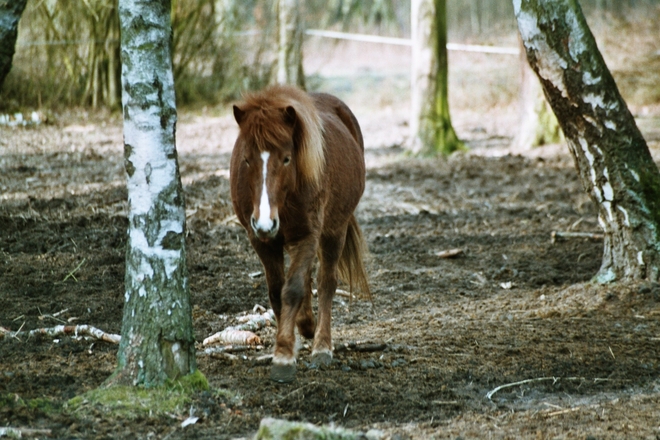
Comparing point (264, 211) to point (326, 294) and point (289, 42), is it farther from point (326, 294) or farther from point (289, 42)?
point (289, 42)

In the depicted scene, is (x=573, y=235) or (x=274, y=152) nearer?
(x=274, y=152)

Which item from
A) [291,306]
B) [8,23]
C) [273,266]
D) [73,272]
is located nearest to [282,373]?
[291,306]

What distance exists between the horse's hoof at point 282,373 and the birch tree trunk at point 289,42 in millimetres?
12840

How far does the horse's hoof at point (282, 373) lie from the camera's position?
181 inches

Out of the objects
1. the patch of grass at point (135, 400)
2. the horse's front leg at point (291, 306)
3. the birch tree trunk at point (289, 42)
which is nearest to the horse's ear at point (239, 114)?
the horse's front leg at point (291, 306)

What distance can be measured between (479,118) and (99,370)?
14929mm

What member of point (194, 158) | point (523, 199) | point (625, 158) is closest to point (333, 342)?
point (625, 158)

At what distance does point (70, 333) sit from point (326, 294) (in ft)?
5.82

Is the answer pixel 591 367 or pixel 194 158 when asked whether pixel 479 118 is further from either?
pixel 591 367

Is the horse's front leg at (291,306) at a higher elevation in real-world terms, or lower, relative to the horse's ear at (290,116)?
lower

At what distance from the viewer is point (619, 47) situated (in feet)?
63.6

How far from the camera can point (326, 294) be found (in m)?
5.54

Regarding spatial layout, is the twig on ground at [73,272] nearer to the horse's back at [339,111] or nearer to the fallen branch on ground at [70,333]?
the fallen branch on ground at [70,333]

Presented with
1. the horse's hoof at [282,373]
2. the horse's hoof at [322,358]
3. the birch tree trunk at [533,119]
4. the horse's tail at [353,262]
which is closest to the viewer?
the horse's hoof at [282,373]
